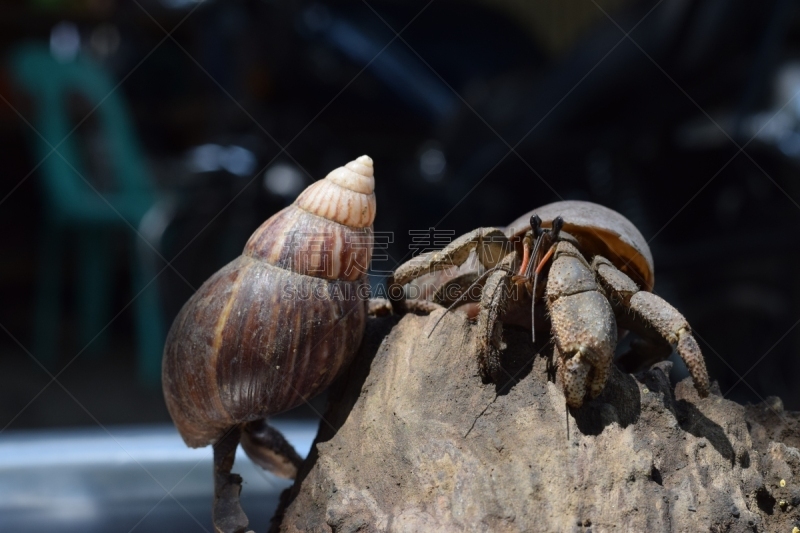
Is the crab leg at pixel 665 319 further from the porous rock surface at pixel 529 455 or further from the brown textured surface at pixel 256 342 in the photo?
the brown textured surface at pixel 256 342

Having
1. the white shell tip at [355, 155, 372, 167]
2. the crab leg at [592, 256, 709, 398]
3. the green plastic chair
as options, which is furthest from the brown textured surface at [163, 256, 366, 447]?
the green plastic chair

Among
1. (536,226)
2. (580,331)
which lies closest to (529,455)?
(580,331)

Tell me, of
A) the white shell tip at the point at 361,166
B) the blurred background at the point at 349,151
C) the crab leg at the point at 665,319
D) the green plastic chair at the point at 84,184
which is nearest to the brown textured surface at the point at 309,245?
the white shell tip at the point at 361,166

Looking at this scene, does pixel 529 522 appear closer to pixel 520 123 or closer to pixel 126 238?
pixel 520 123

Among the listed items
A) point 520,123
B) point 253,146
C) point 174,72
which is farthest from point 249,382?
point 174,72

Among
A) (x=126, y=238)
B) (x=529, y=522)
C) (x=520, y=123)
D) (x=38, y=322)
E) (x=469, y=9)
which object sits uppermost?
(x=469, y=9)

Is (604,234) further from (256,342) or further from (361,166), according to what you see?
(256,342)

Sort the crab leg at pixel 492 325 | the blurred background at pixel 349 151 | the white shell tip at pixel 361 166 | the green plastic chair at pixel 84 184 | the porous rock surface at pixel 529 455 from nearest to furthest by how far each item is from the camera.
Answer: the porous rock surface at pixel 529 455 → the crab leg at pixel 492 325 → the white shell tip at pixel 361 166 → the blurred background at pixel 349 151 → the green plastic chair at pixel 84 184
